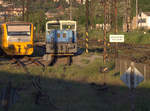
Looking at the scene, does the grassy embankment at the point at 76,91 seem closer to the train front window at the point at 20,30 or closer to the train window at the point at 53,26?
the train front window at the point at 20,30

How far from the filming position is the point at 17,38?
20.6 m

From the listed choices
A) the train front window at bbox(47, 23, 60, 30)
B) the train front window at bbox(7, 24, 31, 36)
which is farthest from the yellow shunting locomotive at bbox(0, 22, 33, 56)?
the train front window at bbox(47, 23, 60, 30)

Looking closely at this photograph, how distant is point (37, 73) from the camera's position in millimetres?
14875

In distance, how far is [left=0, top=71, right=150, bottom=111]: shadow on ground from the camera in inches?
361

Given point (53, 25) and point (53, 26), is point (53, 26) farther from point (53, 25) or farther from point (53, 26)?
point (53, 25)

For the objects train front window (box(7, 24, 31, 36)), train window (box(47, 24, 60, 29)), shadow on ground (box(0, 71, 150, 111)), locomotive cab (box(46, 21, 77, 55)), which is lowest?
shadow on ground (box(0, 71, 150, 111))

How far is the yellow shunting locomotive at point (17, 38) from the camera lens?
66.7 feet

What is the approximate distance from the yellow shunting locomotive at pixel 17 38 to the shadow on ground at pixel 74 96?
6468mm

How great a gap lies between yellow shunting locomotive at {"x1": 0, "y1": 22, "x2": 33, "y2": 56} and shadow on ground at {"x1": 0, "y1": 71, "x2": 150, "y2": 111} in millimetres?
6468

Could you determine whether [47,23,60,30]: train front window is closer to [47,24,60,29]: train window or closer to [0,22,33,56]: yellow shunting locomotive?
[47,24,60,29]: train window

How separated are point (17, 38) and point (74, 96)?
1111 cm

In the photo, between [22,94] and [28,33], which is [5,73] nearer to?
[22,94]

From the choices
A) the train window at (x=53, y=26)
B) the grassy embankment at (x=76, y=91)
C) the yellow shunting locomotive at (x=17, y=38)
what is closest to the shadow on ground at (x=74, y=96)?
the grassy embankment at (x=76, y=91)

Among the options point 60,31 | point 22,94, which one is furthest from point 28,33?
point 22,94
